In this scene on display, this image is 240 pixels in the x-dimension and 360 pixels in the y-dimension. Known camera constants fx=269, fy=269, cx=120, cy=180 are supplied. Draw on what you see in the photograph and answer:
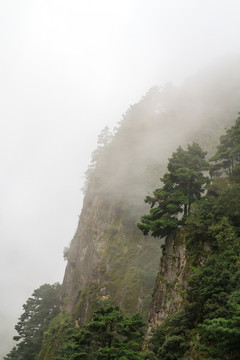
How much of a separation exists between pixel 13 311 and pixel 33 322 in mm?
179404

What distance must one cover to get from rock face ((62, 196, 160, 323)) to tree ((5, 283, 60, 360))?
4087 mm

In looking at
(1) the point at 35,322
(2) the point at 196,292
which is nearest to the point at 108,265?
(1) the point at 35,322

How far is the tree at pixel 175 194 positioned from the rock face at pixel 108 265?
1456cm

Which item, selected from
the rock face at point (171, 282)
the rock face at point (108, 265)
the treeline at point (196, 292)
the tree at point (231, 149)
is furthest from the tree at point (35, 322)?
the tree at point (231, 149)

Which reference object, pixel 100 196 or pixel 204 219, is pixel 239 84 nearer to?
pixel 100 196

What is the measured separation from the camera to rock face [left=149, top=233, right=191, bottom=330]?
57.2 feet

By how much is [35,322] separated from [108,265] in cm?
2030

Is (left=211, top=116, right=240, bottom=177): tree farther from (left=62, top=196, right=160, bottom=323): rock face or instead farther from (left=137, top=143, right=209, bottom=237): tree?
(left=62, top=196, right=160, bottom=323): rock face

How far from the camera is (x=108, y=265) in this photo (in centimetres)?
3934

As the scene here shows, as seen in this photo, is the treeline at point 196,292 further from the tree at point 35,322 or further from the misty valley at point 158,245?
the tree at point 35,322

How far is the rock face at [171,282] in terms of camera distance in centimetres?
1742

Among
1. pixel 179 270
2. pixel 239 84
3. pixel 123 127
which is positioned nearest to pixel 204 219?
pixel 179 270

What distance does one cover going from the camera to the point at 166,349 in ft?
40.8

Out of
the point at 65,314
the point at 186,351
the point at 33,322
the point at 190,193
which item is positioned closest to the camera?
the point at 186,351
